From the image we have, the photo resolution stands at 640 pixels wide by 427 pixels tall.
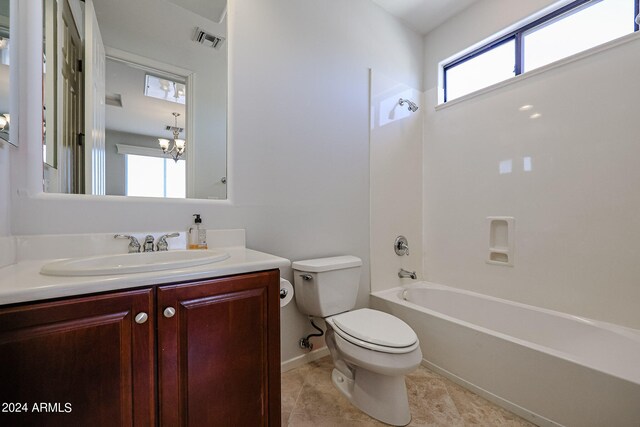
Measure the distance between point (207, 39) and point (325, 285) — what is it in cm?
156

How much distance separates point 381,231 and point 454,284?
31.3 inches

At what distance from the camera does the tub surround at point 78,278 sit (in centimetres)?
66

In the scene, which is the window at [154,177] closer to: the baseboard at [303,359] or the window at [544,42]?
the baseboard at [303,359]

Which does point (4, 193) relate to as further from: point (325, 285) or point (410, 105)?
point (410, 105)

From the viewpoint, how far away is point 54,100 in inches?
44.8

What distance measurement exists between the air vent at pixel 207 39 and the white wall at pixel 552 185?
1.88 m

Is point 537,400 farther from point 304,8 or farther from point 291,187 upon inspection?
point 304,8

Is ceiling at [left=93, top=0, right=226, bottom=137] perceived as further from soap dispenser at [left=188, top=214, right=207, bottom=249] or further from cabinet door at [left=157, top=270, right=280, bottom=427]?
cabinet door at [left=157, top=270, right=280, bottom=427]

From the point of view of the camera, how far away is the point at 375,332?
4.44 feet

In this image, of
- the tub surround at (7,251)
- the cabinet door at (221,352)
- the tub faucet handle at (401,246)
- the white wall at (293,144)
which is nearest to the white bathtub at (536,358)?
the tub faucet handle at (401,246)

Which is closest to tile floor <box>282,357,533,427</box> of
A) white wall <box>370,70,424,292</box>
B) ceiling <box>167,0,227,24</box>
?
white wall <box>370,70,424,292</box>

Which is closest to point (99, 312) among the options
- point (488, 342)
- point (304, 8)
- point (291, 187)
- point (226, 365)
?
point (226, 365)

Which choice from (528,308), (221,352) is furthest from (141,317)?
(528,308)

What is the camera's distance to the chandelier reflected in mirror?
140 centimetres
